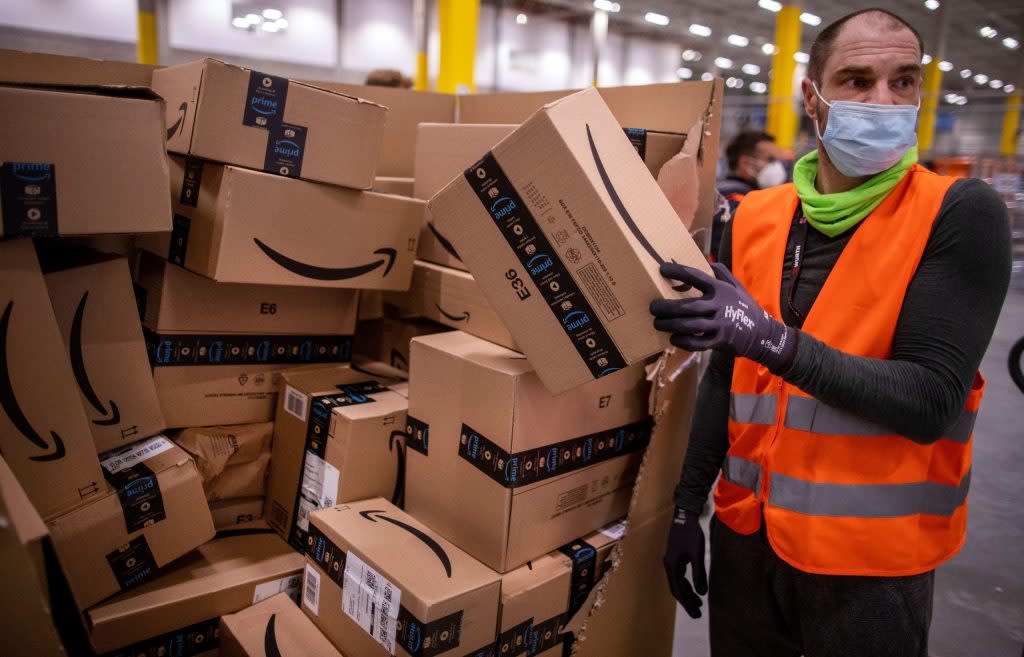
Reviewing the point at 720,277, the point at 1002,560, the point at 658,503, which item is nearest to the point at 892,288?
the point at 720,277

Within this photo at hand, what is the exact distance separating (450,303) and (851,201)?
1022mm

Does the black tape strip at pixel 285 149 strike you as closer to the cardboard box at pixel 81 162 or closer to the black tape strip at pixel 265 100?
the black tape strip at pixel 265 100

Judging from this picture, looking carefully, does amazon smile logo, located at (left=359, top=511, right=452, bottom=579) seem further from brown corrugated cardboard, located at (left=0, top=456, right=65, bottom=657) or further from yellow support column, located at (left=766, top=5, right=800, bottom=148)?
yellow support column, located at (left=766, top=5, right=800, bottom=148)

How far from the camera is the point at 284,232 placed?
1672 mm

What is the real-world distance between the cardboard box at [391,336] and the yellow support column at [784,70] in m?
10.2

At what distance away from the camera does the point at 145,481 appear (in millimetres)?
1511

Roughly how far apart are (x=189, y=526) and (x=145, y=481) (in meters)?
0.17

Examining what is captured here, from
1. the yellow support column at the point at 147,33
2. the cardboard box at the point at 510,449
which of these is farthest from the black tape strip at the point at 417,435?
the yellow support column at the point at 147,33

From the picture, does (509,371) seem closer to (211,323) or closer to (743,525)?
(743,525)

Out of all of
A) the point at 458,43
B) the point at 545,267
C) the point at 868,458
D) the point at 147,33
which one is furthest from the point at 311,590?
the point at 147,33

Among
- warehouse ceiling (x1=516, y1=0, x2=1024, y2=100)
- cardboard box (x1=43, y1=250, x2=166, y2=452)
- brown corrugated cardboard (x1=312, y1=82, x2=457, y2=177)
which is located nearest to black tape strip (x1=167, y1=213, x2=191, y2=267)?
cardboard box (x1=43, y1=250, x2=166, y2=452)

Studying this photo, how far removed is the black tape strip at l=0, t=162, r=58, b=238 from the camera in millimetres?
1212

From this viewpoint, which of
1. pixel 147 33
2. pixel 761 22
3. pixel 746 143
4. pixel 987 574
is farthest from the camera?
pixel 761 22

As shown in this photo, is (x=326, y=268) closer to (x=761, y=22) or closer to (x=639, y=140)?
(x=639, y=140)
